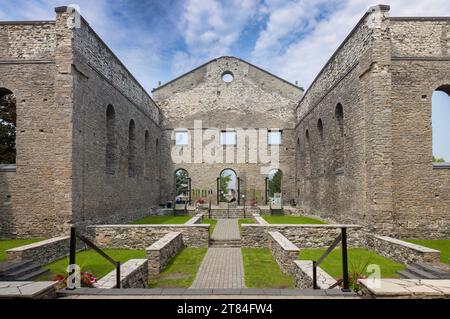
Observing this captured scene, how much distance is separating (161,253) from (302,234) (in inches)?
215

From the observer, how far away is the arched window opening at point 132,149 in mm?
18047

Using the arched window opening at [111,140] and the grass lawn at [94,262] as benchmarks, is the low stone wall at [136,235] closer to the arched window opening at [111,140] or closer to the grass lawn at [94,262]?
the grass lawn at [94,262]

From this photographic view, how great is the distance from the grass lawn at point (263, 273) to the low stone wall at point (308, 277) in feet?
1.14

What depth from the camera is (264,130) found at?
2553 cm

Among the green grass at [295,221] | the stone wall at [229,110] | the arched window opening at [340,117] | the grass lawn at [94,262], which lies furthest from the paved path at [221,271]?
the stone wall at [229,110]

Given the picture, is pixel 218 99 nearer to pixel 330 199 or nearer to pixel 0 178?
pixel 330 199

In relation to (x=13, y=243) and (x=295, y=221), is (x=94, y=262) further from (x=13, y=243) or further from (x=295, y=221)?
(x=295, y=221)

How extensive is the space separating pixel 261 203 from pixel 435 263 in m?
17.5

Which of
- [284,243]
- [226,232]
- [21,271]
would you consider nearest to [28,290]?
[21,271]

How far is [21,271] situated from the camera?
24.5 feet

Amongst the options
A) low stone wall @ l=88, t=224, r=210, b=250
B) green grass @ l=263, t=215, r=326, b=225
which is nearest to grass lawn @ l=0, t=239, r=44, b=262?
low stone wall @ l=88, t=224, r=210, b=250

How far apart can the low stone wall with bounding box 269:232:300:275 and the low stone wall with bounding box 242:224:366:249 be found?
4.30 feet

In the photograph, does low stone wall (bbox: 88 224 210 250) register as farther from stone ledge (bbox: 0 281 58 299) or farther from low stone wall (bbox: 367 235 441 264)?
stone ledge (bbox: 0 281 58 299)

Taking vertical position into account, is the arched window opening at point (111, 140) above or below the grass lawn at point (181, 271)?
above
